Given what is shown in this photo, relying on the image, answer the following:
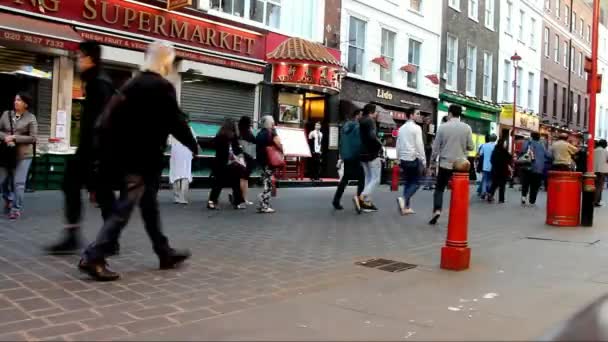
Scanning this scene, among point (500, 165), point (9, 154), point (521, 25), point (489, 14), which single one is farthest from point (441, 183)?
point (521, 25)

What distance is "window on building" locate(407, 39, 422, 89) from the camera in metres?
23.6

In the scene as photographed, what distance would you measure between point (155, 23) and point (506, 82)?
23996 millimetres

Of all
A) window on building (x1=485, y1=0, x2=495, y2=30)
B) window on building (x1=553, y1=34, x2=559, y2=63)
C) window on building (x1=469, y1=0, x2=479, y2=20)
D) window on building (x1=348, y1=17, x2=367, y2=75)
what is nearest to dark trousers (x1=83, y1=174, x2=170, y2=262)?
window on building (x1=348, y1=17, x2=367, y2=75)

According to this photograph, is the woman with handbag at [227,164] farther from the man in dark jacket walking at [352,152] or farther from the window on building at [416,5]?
the window on building at [416,5]

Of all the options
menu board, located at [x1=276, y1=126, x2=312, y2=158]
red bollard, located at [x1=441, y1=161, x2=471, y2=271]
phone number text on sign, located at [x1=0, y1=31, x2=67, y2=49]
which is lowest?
red bollard, located at [x1=441, y1=161, x2=471, y2=271]

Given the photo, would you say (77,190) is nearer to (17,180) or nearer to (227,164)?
(17,180)

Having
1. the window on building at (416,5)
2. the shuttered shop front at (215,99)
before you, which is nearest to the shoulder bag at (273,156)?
the shuttered shop front at (215,99)

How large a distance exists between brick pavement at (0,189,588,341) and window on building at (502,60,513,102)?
78.1 ft

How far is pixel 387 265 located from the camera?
5719 mm

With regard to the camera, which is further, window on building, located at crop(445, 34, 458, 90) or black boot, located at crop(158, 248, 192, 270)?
window on building, located at crop(445, 34, 458, 90)

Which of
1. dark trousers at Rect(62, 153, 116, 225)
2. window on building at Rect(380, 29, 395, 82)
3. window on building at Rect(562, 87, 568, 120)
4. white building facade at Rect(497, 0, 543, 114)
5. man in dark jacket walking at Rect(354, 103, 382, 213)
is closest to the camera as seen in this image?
dark trousers at Rect(62, 153, 116, 225)

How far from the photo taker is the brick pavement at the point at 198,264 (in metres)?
3.64

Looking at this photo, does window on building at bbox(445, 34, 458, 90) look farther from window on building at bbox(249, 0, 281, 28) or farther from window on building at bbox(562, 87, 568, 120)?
window on building at bbox(562, 87, 568, 120)

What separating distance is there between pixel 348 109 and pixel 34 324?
16.3 meters
